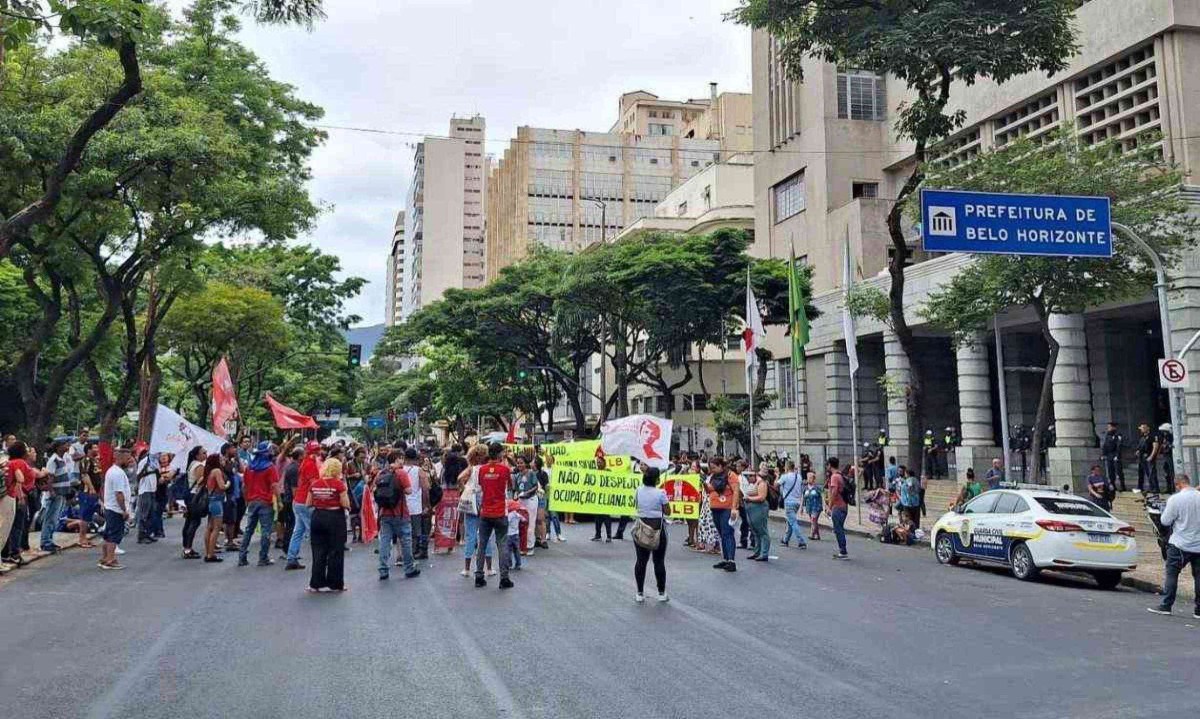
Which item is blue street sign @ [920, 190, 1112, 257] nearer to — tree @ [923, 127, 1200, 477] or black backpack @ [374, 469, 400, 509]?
tree @ [923, 127, 1200, 477]

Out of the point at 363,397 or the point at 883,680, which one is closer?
the point at 883,680

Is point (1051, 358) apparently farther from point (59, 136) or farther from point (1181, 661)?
point (59, 136)

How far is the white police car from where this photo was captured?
44.2 ft

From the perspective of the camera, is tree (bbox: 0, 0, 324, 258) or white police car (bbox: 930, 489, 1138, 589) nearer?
tree (bbox: 0, 0, 324, 258)

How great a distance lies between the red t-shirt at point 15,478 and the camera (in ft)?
41.4

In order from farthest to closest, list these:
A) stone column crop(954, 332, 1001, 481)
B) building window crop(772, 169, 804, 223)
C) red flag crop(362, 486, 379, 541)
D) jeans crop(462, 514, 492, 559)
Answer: building window crop(772, 169, 804, 223) → stone column crop(954, 332, 1001, 481) → red flag crop(362, 486, 379, 541) → jeans crop(462, 514, 492, 559)

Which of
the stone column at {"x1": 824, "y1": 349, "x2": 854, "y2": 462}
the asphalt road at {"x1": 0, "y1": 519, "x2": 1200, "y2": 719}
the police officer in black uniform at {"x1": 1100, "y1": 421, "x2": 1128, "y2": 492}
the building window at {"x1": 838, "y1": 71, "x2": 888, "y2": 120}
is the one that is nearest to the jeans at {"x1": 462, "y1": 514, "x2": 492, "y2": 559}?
the asphalt road at {"x1": 0, "y1": 519, "x2": 1200, "y2": 719}

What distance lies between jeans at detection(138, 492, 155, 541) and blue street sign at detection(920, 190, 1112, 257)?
13.9 metres

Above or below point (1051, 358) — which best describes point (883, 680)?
below

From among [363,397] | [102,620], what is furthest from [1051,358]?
[363,397]

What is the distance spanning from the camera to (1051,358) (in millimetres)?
20156

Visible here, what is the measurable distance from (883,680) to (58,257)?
2042 cm

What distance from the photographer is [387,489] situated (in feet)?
39.4

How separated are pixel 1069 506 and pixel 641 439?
7.29 m
